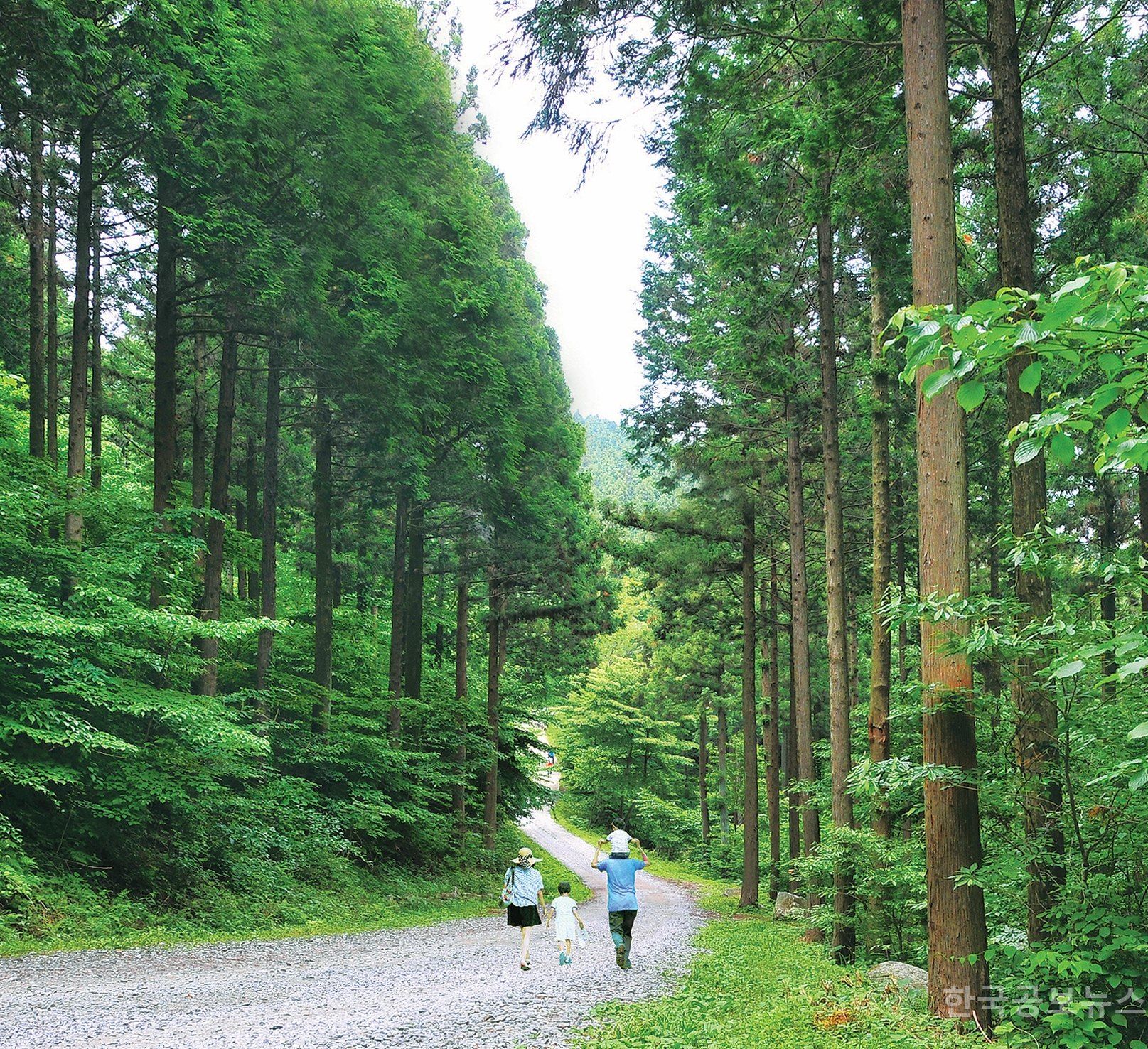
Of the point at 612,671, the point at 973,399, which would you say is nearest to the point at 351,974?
the point at 973,399

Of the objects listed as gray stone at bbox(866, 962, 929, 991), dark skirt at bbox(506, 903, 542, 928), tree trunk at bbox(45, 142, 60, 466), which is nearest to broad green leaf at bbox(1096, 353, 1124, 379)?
gray stone at bbox(866, 962, 929, 991)

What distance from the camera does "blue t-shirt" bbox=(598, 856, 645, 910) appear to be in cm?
959

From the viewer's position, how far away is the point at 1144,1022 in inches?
213

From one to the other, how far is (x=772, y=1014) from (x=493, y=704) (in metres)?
17.0

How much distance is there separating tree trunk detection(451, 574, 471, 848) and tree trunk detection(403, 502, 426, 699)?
1093mm

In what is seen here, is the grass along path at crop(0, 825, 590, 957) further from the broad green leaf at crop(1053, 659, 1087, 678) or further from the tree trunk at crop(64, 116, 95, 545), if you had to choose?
the broad green leaf at crop(1053, 659, 1087, 678)

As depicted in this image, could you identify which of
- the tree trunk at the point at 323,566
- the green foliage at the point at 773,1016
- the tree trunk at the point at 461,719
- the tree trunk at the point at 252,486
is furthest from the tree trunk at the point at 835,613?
the tree trunk at the point at 252,486

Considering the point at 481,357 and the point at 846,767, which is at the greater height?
the point at 481,357

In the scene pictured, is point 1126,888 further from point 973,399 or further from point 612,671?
point 612,671

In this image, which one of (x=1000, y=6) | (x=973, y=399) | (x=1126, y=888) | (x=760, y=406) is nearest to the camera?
(x=973, y=399)

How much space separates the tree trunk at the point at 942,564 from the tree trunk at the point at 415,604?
1634 cm

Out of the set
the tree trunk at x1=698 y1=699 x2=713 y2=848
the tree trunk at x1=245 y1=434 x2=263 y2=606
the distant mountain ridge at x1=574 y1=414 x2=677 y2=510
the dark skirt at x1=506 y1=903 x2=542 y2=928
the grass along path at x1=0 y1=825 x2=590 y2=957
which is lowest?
the tree trunk at x1=698 y1=699 x2=713 y2=848

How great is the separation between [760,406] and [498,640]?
11010mm

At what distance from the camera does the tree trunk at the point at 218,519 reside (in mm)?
14289
